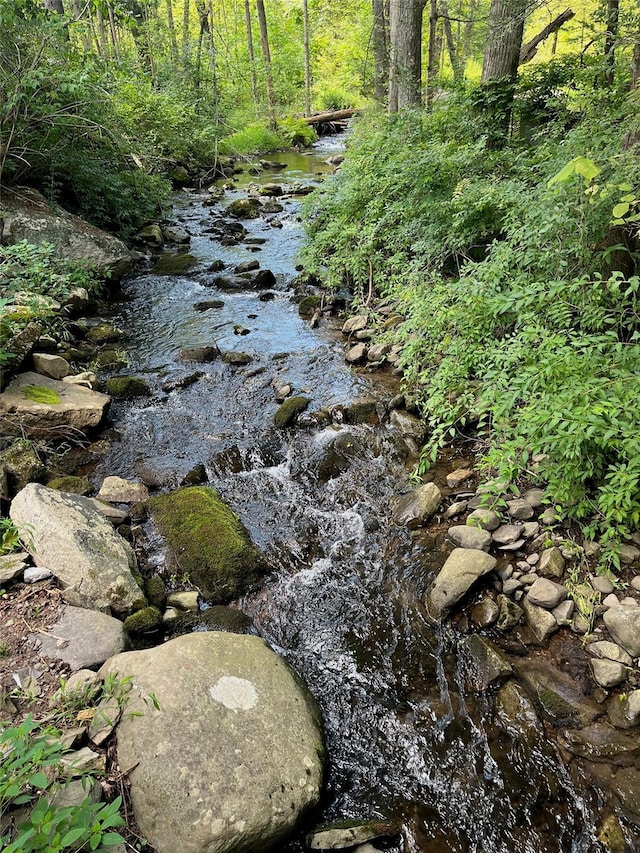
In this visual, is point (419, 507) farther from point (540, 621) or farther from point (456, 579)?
point (540, 621)

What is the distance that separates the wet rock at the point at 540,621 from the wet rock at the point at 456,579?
1.21ft

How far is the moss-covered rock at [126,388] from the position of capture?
683 cm

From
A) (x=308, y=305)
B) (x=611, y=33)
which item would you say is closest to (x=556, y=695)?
(x=611, y=33)

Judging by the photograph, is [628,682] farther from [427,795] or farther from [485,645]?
[427,795]

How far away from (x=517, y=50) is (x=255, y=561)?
9110 mm

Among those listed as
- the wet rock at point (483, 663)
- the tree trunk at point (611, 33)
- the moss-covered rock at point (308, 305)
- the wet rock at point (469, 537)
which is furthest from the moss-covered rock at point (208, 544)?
the tree trunk at point (611, 33)

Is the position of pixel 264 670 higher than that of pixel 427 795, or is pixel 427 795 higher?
pixel 264 670

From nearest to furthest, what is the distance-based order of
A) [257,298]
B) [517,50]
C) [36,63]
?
[36,63]
[517,50]
[257,298]

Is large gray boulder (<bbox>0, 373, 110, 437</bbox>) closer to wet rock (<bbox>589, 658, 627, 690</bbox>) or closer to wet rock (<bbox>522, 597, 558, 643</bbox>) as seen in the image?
wet rock (<bbox>522, 597, 558, 643</bbox>)

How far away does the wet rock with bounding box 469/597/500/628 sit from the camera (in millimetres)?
3588

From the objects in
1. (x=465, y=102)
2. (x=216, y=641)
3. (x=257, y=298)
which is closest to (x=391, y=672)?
(x=216, y=641)

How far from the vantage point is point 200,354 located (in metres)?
7.86

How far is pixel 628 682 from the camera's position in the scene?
10.0 feet

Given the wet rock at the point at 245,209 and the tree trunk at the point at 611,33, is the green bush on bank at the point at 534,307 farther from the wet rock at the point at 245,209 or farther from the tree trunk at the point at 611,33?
the wet rock at the point at 245,209
